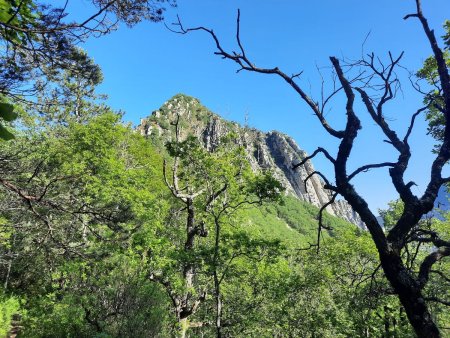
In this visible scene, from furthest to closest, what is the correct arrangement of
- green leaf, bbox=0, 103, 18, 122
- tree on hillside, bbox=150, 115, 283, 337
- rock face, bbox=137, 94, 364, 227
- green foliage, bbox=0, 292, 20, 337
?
rock face, bbox=137, 94, 364, 227 < green foliage, bbox=0, 292, 20, 337 < tree on hillside, bbox=150, 115, 283, 337 < green leaf, bbox=0, 103, 18, 122

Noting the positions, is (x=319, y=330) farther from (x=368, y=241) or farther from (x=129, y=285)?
(x=129, y=285)

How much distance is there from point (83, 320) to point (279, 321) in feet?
33.6

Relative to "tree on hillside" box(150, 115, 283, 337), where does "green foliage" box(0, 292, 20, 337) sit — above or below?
below

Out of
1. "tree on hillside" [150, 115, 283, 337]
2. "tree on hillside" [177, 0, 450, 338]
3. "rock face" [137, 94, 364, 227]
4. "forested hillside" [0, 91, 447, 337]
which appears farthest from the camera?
"rock face" [137, 94, 364, 227]

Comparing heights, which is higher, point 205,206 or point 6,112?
point 205,206

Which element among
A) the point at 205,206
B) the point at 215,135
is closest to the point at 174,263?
the point at 205,206

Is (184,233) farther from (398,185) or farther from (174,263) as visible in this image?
(398,185)

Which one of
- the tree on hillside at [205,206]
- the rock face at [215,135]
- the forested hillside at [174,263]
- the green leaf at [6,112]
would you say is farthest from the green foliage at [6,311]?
the green leaf at [6,112]

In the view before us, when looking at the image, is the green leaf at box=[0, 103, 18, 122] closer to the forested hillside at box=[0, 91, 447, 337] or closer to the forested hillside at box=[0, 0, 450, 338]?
the forested hillside at box=[0, 0, 450, 338]

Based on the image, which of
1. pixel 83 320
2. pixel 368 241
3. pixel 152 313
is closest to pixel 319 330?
pixel 368 241

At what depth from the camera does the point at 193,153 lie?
12.0 meters

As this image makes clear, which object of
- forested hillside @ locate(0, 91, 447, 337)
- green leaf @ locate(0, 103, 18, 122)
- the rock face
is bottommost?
green leaf @ locate(0, 103, 18, 122)

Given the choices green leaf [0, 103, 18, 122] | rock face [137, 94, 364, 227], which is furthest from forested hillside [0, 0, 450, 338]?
rock face [137, 94, 364, 227]

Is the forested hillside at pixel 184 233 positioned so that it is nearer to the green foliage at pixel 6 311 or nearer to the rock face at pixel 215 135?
the green foliage at pixel 6 311
